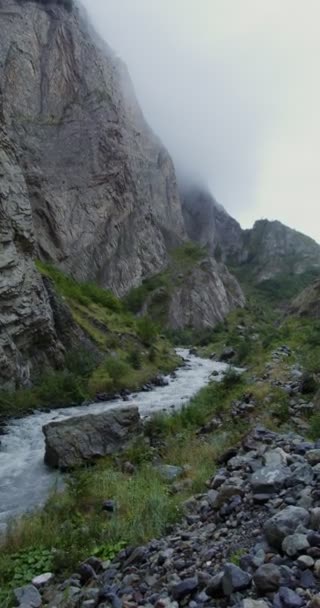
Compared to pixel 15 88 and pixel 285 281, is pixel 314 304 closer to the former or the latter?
pixel 15 88

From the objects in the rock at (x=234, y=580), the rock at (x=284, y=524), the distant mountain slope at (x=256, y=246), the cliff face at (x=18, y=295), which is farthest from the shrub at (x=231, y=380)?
the distant mountain slope at (x=256, y=246)

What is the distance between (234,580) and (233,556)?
2.99ft

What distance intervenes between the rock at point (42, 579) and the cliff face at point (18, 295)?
60.3ft

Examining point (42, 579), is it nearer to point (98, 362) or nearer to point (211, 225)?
point (98, 362)

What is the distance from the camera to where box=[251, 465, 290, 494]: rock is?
6.96 meters

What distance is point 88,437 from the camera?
14891 mm

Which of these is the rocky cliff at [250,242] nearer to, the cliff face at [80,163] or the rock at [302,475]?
the cliff face at [80,163]

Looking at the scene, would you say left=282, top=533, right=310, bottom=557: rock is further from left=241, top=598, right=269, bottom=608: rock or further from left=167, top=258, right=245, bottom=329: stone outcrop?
left=167, top=258, right=245, bottom=329: stone outcrop

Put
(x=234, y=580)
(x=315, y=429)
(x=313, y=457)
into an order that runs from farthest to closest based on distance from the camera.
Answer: (x=315, y=429)
(x=313, y=457)
(x=234, y=580)

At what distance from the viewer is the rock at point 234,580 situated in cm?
470

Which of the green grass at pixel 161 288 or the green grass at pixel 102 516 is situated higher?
the green grass at pixel 161 288

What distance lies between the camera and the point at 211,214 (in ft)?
558

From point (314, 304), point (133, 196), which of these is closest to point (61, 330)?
point (314, 304)

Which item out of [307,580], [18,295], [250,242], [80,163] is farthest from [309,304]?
[250,242]
